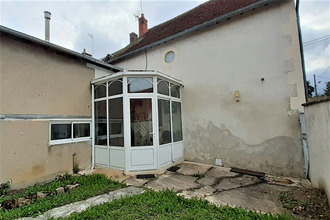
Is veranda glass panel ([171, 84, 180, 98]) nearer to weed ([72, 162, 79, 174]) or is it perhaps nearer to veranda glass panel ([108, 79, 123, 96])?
veranda glass panel ([108, 79, 123, 96])

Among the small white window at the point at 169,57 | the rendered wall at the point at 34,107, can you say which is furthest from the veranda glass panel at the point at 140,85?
the small white window at the point at 169,57

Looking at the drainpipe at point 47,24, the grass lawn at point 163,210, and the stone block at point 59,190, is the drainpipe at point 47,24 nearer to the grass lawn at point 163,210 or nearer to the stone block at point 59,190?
the stone block at point 59,190

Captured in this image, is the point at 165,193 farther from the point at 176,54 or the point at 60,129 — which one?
the point at 176,54

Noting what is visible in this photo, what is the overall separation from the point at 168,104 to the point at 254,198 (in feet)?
13.4

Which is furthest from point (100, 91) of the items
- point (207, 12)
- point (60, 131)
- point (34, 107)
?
point (207, 12)

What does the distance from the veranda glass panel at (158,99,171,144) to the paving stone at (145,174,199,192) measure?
Result: 1.32 metres

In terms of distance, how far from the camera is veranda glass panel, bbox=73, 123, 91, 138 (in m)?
5.70

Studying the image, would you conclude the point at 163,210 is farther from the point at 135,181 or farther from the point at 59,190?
the point at 59,190

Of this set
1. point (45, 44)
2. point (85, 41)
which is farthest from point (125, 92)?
A: point (85, 41)

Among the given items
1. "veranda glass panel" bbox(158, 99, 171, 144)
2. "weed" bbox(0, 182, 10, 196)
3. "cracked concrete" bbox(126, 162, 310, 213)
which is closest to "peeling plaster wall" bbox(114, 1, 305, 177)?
"cracked concrete" bbox(126, 162, 310, 213)

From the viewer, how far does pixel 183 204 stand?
3270 millimetres

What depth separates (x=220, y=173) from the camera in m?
5.33

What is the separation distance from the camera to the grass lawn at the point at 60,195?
3.09 meters

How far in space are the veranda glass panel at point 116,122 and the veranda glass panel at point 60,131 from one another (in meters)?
1.43
